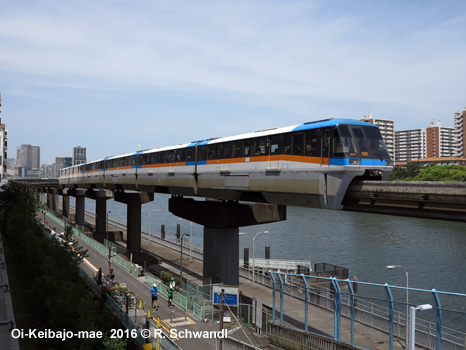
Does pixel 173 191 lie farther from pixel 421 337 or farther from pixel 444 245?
pixel 444 245

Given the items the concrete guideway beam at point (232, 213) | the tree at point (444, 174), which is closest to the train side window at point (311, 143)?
the concrete guideway beam at point (232, 213)

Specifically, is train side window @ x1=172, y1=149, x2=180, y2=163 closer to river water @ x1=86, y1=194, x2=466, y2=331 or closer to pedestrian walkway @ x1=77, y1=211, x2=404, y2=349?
pedestrian walkway @ x1=77, y1=211, x2=404, y2=349

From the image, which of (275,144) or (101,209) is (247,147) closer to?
(275,144)

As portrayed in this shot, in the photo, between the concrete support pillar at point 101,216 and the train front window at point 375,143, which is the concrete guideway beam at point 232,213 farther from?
the concrete support pillar at point 101,216

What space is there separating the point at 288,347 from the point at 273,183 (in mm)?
8656

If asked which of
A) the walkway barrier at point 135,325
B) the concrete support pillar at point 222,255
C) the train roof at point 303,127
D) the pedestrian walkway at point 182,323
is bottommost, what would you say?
the pedestrian walkway at point 182,323

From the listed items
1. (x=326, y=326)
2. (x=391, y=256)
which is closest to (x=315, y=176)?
(x=326, y=326)

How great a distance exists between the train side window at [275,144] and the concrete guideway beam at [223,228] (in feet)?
28.4

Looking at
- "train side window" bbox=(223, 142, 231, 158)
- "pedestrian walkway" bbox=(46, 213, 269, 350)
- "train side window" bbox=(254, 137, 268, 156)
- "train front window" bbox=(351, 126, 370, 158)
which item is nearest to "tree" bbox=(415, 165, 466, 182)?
"train side window" bbox=(223, 142, 231, 158)

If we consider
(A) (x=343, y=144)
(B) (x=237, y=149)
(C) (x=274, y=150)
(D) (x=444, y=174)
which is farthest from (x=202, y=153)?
(D) (x=444, y=174)

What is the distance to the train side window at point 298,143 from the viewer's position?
2206 centimetres

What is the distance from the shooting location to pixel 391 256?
60094 mm

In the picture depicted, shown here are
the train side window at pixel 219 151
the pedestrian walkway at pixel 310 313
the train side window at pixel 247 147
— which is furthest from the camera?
the train side window at pixel 219 151

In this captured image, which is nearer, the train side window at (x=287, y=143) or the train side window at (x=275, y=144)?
the train side window at (x=287, y=143)
